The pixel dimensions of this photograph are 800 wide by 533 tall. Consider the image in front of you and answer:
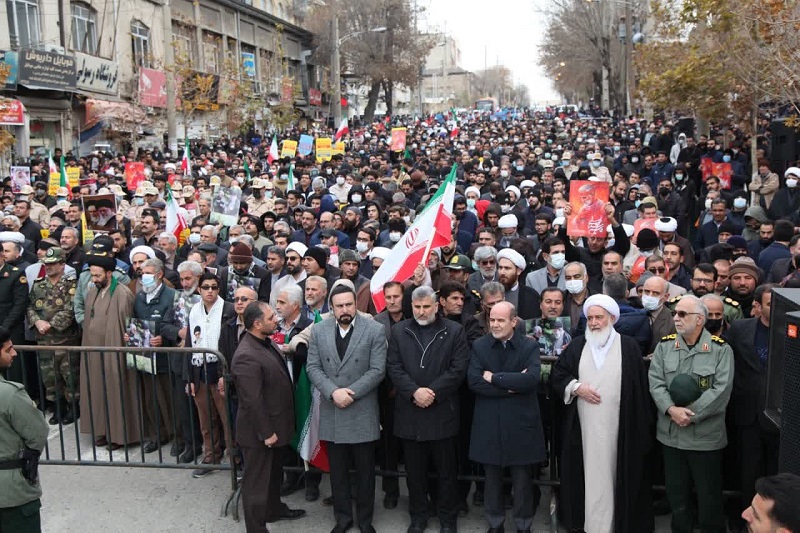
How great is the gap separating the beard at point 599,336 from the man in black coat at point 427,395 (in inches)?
34.4

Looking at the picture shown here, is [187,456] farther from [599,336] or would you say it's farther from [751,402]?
[751,402]

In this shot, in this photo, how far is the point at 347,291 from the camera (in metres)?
5.88

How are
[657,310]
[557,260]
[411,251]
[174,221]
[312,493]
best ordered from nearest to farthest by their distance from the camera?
1. [657,310]
2. [312,493]
3. [411,251]
4. [557,260]
5. [174,221]

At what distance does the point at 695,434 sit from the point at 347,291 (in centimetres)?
257

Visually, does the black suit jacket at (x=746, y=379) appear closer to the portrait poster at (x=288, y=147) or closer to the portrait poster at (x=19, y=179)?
the portrait poster at (x=19, y=179)

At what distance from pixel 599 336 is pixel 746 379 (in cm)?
101

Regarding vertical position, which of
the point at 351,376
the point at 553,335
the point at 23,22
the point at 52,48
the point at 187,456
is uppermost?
the point at 23,22

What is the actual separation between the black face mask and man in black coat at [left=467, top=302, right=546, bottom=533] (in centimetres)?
129

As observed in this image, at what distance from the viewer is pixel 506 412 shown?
18.3 feet

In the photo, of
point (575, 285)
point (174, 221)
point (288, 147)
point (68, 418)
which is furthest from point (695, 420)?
point (288, 147)

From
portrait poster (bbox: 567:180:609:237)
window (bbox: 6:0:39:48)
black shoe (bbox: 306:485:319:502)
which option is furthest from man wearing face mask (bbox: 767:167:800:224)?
window (bbox: 6:0:39:48)

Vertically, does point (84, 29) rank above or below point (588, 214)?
above

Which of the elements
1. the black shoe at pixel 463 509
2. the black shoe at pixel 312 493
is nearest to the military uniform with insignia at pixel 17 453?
the black shoe at pixel 312 493

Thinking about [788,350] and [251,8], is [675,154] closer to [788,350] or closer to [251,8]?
[788,350]
